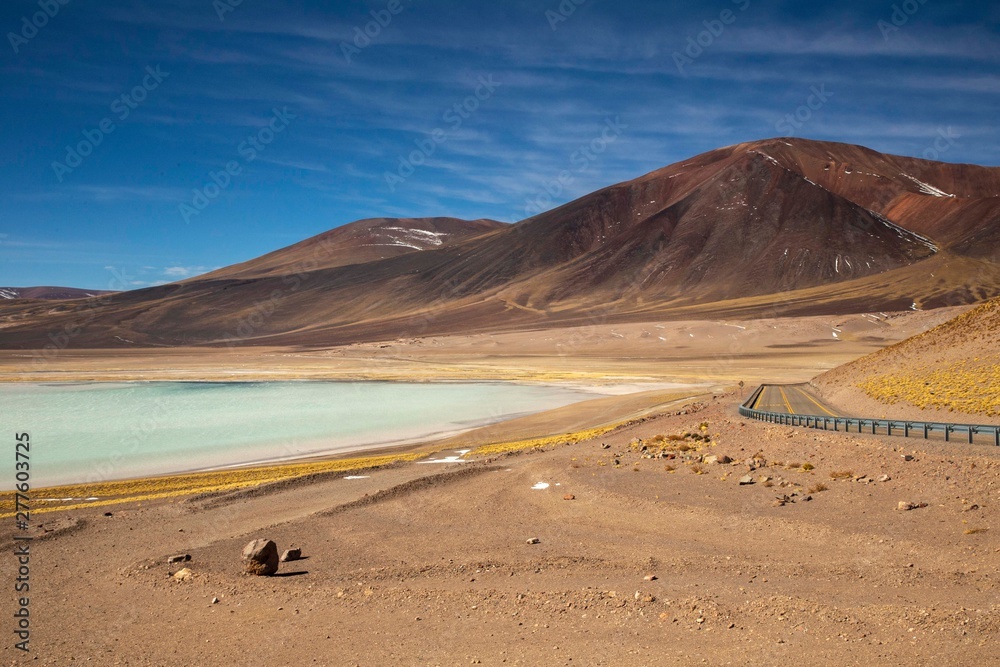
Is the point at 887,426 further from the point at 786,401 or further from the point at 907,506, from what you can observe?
the point at 786,401

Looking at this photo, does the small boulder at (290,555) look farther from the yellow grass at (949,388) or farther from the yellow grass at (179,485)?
the yellow grass at (949,388)

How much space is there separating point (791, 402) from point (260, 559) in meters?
30.8

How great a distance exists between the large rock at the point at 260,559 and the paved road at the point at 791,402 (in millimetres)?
23103

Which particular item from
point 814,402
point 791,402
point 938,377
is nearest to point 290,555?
point 938,377

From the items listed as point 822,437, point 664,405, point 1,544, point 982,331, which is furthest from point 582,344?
point 1,544

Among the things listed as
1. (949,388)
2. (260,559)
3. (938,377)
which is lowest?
(260,559)

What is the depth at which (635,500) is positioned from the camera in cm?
1528

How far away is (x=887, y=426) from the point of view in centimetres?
2097

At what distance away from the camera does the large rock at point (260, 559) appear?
1129cm

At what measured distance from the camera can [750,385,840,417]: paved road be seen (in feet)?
99.4

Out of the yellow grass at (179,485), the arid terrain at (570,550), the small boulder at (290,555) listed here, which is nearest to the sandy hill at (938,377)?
the arid terrain at (570,550)

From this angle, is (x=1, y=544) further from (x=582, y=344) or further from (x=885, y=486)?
(x=582, y=344)

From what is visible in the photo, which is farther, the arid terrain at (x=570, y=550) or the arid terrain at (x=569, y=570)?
the arid terrain at (x=570, y=550)

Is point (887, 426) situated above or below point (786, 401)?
below
